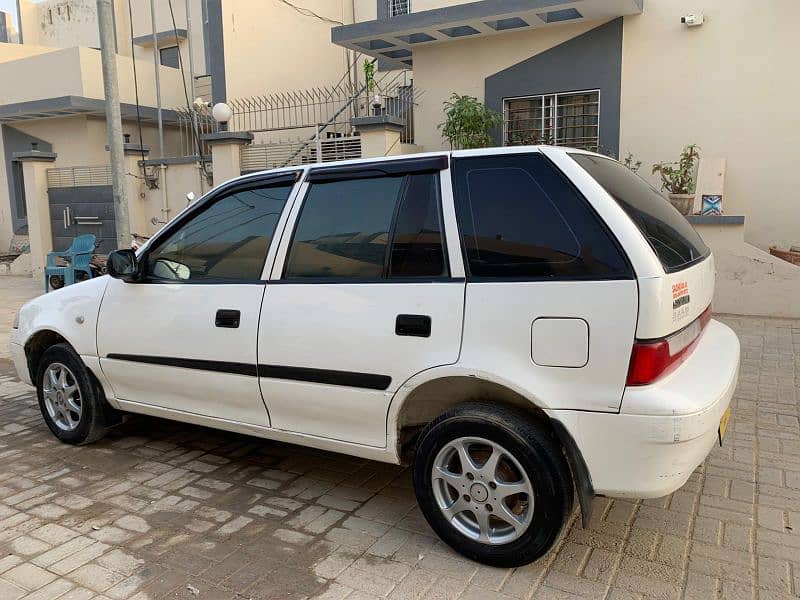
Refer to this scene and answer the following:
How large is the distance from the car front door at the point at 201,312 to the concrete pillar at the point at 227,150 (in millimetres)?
7397

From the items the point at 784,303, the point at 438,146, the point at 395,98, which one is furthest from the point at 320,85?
the point at 784,303

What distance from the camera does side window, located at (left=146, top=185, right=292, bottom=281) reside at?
3.73m

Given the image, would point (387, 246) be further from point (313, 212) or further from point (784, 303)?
point (784, 303)

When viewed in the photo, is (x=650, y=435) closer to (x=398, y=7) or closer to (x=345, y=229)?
(x=345, y=229)

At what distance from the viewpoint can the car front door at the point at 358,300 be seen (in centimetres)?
310

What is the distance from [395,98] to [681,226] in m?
8.89

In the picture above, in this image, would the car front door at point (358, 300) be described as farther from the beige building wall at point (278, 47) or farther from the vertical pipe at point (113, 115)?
the beige building wall at point (278, 47)

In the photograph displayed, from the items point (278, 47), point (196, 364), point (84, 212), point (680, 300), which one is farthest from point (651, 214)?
point (278, 47)

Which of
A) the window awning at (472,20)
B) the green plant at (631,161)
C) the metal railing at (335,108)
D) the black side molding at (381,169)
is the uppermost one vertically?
the window awning at (472,20)

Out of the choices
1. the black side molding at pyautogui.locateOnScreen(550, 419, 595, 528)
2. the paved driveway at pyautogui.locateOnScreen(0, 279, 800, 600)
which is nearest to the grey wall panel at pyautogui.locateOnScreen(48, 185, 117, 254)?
the paved driveway at pyautogui.locateOnScreen(0, 279, 800, 600)

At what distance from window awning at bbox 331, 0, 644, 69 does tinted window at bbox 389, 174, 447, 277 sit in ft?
22.4

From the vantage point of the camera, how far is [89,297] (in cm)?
437

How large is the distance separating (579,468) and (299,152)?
9092mm

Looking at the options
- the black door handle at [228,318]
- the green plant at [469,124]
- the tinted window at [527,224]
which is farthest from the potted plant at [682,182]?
the black door handle at [228,318]
